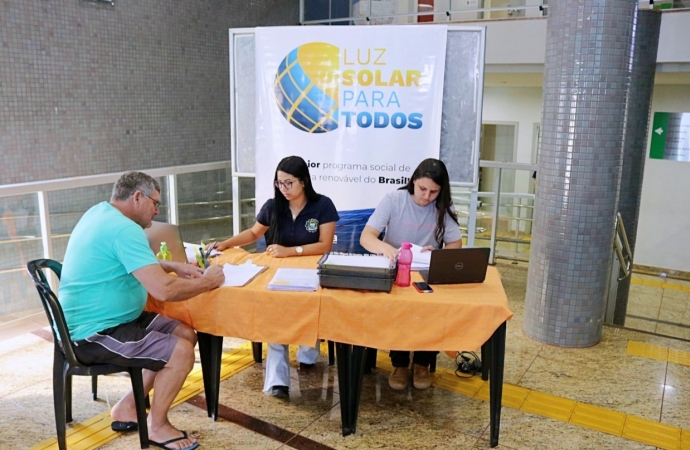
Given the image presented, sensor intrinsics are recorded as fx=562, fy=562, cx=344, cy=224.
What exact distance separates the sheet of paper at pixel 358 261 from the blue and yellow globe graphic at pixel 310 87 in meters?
1.64

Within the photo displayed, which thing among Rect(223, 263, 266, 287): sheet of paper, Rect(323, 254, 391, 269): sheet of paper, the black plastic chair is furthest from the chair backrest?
Rect(323, 254, 391, 269): sheet of paper

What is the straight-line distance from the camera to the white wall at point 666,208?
7180mm

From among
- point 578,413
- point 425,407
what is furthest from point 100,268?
point 578,413

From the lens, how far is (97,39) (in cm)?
520

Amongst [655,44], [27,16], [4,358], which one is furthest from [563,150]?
[27,16]

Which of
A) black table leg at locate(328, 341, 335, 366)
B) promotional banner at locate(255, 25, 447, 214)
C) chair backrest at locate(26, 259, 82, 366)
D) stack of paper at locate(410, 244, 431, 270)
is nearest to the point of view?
chair backrest at locate(26, 259, 82, 366)

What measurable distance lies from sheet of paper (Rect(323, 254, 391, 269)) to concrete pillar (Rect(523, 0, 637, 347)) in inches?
67.2

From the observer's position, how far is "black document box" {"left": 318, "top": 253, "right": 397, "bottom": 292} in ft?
8.54

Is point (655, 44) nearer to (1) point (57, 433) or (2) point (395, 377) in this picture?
(2) point (395, 377)

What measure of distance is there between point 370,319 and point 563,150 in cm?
208

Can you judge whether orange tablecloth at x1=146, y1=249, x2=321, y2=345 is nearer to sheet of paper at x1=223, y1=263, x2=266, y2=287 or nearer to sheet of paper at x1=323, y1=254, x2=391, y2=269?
sheet of paper at x1=223, y1=263, x2=266, y2=287

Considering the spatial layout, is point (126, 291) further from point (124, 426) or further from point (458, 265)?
point (458, 265)

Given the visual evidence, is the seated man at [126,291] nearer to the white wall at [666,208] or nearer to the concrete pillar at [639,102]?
the concrete pillar at [639,102]

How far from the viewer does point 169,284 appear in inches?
96.7
